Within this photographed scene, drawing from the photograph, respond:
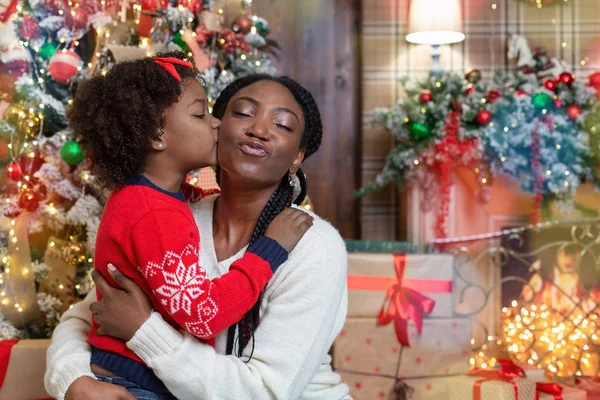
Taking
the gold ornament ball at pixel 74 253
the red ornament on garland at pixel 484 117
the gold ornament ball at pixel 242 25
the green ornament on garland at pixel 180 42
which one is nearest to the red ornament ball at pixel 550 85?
the red ornament on garland at pixel 484 117

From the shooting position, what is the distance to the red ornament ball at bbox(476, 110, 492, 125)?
10.4 ft

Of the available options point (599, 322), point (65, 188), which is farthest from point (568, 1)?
point (65, 188)

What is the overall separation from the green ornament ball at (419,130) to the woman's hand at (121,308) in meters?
2.09

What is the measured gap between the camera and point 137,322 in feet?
4.42

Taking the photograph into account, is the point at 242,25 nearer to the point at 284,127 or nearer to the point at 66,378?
the point at 284,127

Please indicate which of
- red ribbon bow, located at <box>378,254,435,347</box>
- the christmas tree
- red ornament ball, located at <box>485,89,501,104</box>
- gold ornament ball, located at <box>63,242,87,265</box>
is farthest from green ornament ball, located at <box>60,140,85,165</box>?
red ornament ball, located at <box>485,89,501,104</box>

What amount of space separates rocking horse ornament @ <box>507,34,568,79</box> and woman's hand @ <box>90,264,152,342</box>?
8.59 ft

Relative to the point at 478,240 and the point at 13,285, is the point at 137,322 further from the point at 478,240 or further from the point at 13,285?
the point at 478,240

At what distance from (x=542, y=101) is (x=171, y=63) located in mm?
2110

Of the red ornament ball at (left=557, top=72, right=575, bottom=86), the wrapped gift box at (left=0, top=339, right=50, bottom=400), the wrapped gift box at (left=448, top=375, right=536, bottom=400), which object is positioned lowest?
the wrapped gift box at (left=448, top=375, right=536, bottom=400)

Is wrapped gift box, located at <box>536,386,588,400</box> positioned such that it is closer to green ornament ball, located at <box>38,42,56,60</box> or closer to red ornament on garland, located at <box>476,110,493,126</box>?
red ornament on garland, located at <box>476,110,493,126</box>

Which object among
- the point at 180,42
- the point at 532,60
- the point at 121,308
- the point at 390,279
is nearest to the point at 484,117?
the point at 532,60

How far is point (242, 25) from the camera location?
3004 millimetres

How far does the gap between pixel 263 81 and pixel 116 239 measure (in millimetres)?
515
